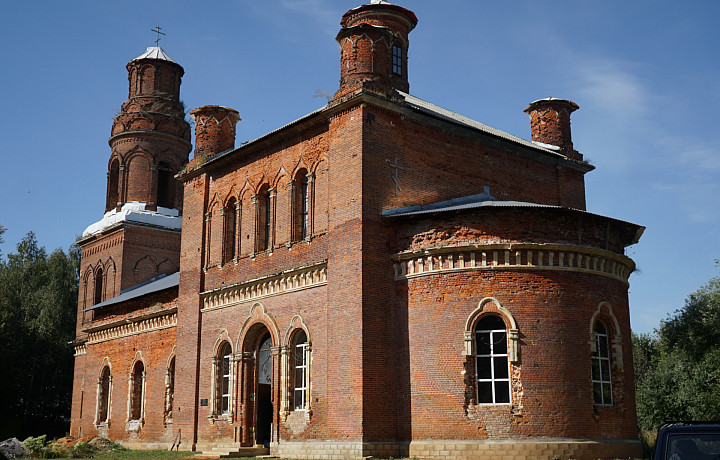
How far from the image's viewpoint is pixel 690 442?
6.32 meters

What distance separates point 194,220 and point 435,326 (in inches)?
402

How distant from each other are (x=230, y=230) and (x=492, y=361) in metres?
9.66

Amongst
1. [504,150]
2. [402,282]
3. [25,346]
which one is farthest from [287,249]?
[25,346]

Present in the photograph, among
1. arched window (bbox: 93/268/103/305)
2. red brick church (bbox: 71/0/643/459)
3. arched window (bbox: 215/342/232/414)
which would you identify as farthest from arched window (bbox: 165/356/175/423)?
arched window (bbox: 93/268/103/305)

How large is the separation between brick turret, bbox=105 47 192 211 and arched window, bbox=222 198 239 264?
1203 centimetres

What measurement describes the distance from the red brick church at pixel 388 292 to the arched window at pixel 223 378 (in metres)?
0.06

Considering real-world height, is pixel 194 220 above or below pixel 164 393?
above

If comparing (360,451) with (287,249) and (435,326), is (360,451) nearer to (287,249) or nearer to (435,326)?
(435,326)

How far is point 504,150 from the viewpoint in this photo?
66.0 ft

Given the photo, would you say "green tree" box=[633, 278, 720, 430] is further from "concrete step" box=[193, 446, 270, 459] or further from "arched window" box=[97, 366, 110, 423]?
"arched window" box=[97, 366, 110, 423]

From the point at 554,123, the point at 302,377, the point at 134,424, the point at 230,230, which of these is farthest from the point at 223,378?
the point at 554,123

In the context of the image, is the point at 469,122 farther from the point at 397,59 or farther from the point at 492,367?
the point at 492,367

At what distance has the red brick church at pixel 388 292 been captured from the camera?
15148 mm

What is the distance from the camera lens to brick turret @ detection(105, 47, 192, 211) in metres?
32.6
